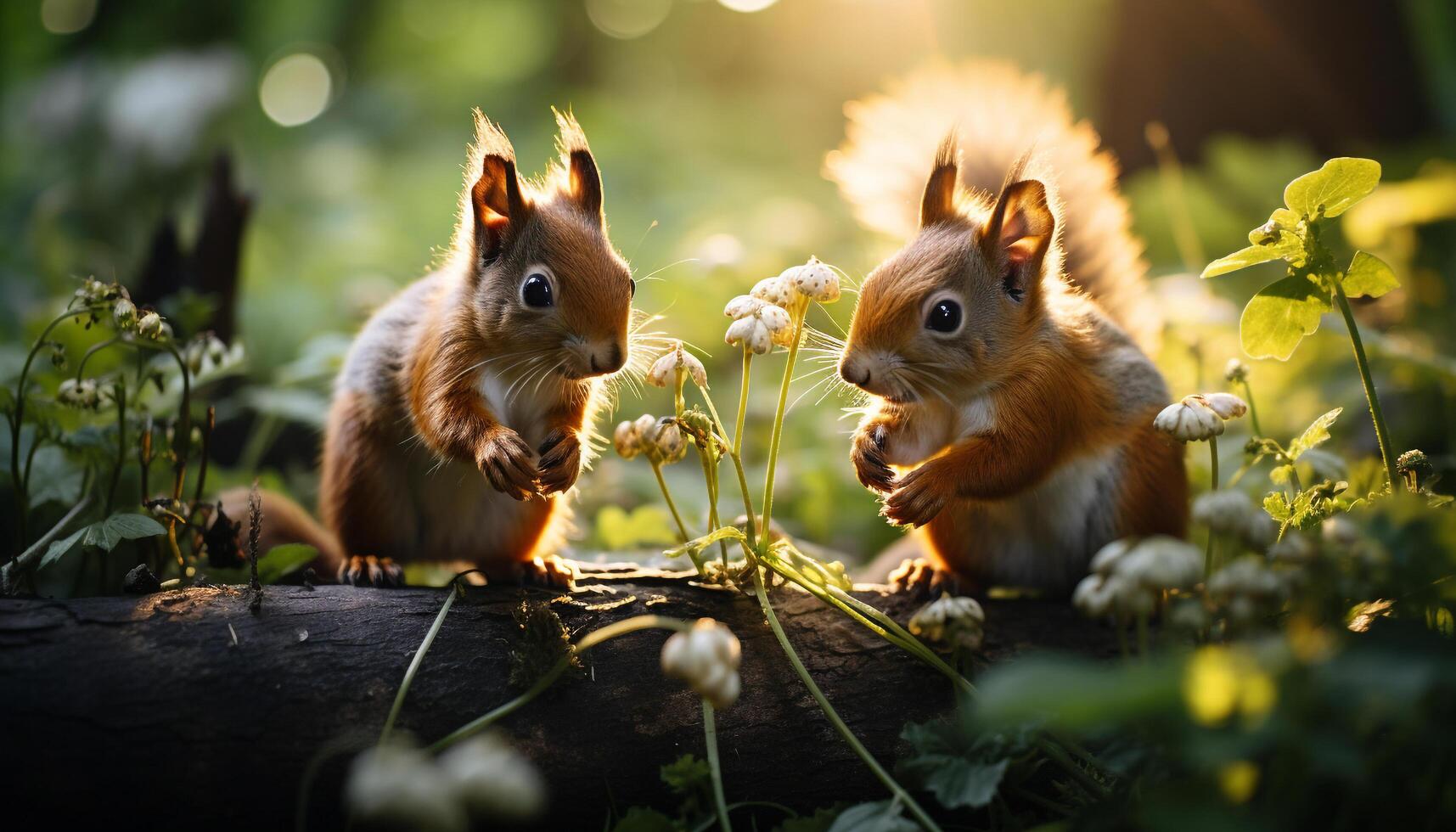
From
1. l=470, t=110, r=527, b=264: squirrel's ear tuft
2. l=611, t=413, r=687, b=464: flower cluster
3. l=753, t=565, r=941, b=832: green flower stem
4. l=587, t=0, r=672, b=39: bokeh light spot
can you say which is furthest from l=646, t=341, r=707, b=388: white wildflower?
l=587, t=0, r=672, b=39: bokeh light spot

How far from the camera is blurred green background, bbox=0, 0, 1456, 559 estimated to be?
383 cm

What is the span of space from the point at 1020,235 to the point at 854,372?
0.51 metres

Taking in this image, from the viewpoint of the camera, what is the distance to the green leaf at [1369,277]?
1.96 metres

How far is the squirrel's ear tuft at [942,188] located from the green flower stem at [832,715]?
1.92 feet

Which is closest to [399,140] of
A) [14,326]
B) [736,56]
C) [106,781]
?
[736,56]

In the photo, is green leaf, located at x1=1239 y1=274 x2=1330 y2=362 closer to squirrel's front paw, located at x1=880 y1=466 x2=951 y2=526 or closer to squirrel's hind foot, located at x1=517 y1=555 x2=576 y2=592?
squirrel's front paw, located at x1=880 y1=466 x2=951 y2=526

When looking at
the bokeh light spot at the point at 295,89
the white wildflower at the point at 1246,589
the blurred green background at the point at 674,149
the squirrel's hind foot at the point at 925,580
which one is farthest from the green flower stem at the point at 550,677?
the bokeh light spot at the point at 295,89

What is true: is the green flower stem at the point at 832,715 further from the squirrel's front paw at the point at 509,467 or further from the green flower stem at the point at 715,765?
the squirrel's front paw at the point at 509,467

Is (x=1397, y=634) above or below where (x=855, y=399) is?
below

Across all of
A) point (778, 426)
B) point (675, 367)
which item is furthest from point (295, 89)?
point (778, 426)

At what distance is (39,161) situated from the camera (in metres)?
6.44

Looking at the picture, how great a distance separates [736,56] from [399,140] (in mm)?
3704

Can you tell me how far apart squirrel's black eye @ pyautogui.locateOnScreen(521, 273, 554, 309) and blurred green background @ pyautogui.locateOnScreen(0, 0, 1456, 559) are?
436 mm

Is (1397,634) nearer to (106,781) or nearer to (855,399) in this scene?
(855,399)
